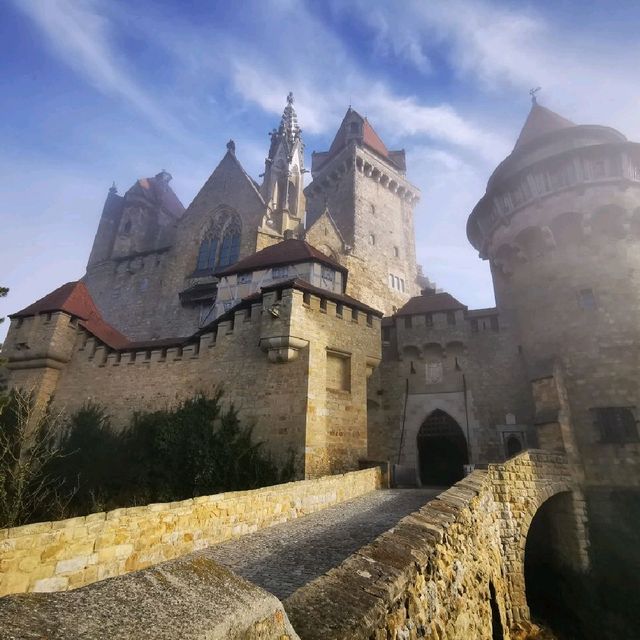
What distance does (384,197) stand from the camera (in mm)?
27656

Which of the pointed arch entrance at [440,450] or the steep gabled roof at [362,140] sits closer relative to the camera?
the pointed arch entrance at [440,450]

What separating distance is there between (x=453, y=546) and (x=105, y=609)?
379 centimetres

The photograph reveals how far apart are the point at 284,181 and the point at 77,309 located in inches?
551

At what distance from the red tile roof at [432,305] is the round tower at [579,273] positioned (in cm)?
184

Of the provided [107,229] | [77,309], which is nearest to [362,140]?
[107,229]

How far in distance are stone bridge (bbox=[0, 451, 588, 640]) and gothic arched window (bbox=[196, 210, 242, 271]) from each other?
1696 centimetres

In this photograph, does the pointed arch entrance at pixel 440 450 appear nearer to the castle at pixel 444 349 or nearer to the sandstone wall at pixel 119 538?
the castle at pixel 444 349

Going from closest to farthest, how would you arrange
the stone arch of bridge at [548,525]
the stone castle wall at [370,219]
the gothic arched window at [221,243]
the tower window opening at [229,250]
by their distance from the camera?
the stone arch of bridge at [548,525]
the tower window opening at [229,250]
the gothic arched window at [221,243]
the stone castle wall at [370,219]

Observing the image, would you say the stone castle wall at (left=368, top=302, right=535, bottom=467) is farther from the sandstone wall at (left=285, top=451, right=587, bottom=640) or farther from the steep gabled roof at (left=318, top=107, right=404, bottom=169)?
the steep gabled roof at (left=318, top=107, right=404, bottom=169)

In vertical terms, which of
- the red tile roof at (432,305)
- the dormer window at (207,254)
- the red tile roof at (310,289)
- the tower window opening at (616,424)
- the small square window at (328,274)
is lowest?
the tower window opening at (616,424)

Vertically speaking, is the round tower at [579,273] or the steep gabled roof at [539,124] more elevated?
the steep gabled roof at [539,124]

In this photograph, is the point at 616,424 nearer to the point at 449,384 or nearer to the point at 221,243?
the point at 449,384

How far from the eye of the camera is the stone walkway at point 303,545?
3661mm

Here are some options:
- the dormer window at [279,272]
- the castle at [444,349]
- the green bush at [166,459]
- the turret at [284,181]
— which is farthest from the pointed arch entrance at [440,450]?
the turret at [284,181]
